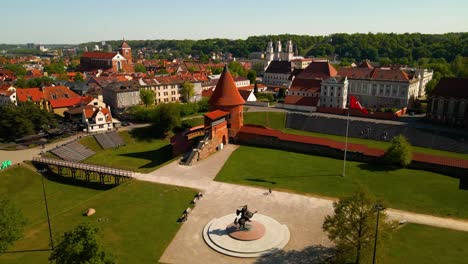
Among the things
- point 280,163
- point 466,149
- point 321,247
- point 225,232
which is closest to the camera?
point 321,247

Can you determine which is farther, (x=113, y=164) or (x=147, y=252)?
(x=113, y=164)

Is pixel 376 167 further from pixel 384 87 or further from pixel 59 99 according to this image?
pixel 59 99

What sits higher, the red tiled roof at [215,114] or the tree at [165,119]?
the red tiled roof at [215,114]

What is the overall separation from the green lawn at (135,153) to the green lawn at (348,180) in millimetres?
11439

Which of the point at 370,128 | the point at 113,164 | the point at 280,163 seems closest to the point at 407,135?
the point at 370,128

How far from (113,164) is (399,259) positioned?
3561 centimetres

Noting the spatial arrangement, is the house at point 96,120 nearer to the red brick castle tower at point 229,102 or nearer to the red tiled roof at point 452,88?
the red brick castle tower at point 229,102

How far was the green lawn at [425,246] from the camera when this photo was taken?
75.7 feet

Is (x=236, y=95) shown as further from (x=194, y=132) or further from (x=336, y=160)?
(x=336, y=160)

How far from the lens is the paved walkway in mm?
24925

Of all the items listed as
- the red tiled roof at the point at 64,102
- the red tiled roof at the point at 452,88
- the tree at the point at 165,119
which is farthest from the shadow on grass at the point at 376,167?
the red tiled roof at the point at 64,102

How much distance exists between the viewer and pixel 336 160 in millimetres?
44656

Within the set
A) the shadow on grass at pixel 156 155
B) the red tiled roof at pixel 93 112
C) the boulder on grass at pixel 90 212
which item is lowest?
the shadow on grass at pixel 156 155

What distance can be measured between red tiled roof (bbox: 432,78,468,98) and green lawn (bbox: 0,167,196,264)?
156 feet
